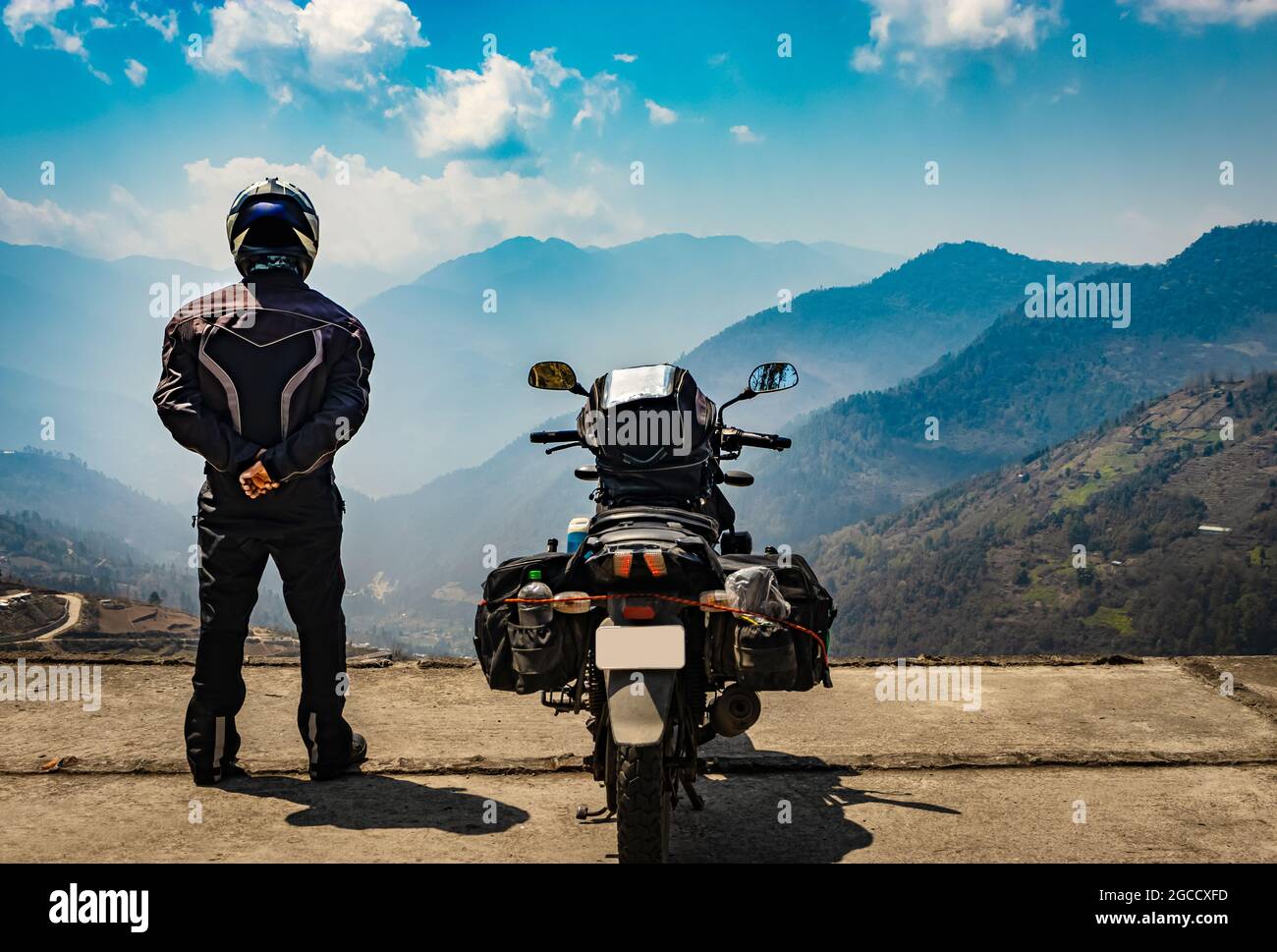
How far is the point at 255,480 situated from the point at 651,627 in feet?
8.40

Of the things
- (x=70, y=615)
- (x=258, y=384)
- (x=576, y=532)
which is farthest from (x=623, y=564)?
(x=70, y=615)

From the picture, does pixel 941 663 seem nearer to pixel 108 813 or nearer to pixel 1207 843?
pixel 1207 843

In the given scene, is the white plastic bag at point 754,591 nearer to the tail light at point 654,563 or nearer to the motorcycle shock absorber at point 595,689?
the tail light at point 654,563

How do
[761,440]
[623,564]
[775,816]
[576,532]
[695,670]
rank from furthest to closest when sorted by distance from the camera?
[761,440] < [576,532] < [775,816] < [695,670] < [623,564]

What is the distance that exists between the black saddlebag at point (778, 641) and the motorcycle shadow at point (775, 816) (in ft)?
2.67

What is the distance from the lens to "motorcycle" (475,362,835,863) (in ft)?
15.8

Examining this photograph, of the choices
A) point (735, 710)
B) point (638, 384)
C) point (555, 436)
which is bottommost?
point (735, 710)

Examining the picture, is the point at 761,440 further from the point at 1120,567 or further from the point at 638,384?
the point at 1120,567

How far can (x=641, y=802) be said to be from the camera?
468 centimetres

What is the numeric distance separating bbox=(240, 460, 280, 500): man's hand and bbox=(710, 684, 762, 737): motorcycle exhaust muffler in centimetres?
274

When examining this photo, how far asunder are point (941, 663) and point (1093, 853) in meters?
4.40

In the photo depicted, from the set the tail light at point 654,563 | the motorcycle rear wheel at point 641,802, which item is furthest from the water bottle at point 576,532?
the motorcycle rear wheel at point 641,802

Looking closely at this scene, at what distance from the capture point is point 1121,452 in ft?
650

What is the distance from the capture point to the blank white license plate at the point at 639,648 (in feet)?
16.0
